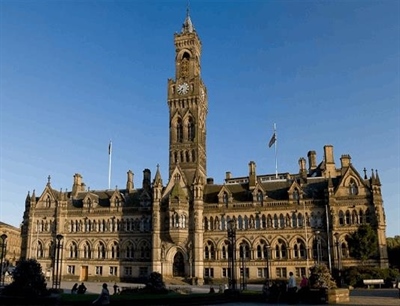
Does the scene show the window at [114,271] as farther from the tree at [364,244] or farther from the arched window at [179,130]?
the tree at [364,244]

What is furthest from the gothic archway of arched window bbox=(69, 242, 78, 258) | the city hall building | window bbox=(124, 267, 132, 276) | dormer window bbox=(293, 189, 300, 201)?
dormer window bbox=(293, 189, 300, 201)

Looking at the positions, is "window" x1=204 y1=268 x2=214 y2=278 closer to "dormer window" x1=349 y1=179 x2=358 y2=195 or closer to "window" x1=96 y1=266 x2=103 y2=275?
"window" x1=96 y1=266 x2=103 y2=275

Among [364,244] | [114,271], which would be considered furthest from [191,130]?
[364,244]

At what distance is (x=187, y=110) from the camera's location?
261 ft

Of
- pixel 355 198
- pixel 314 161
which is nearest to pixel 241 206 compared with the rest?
pixel 355 198

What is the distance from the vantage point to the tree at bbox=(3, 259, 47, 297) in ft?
97.1

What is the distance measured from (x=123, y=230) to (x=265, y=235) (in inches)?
965

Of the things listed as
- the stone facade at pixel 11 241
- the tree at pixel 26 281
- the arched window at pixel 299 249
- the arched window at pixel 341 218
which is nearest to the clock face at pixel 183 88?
the arched window at pixel 299 249

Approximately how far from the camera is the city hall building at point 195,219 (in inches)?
2466

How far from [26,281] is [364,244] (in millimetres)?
45957

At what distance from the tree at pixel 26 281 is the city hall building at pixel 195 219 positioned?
85.5 ft

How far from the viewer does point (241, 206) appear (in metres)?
67.5

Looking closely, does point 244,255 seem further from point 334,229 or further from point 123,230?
A: point 123,230

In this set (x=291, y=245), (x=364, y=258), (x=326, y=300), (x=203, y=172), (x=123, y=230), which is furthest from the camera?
(x=203, y=172)
